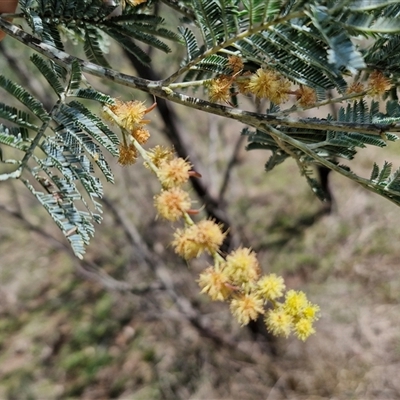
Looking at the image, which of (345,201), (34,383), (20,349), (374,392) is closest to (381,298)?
(374,392)

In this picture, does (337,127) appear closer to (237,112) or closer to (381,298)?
(237,112)

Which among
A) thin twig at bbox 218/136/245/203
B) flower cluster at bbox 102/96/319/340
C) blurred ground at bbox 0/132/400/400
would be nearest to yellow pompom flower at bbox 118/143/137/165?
flower cluster at bbox 102/96/319/340

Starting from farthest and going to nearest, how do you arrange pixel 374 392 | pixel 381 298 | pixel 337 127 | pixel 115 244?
pixel 115 244, pixel 381 298, pixel 374 392, pixel 337 127

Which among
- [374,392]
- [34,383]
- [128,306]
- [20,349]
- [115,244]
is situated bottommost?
[374,392]

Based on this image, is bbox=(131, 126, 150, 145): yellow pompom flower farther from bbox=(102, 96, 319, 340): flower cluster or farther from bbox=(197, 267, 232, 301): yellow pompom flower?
bbox=(197, 267, 232, 301): yellow pompom flower

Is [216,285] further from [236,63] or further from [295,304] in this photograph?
[236,63]

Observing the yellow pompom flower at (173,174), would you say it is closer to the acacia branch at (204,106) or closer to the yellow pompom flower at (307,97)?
the acacia branch at (204,106)

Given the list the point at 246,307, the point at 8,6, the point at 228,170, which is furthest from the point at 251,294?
the point at 228,170
